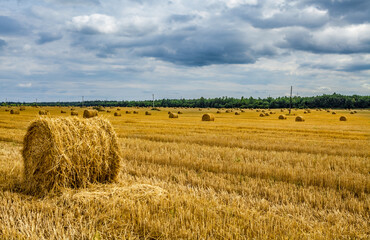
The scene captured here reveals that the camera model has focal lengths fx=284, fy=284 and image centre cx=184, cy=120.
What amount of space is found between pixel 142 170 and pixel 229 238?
486 centimetres

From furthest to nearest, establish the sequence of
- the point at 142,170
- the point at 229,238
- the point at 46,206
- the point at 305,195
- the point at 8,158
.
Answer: the point at 8,158 < the point at 142,170 < the point at 305,195 < the point at 46,206 < the point at 229,238

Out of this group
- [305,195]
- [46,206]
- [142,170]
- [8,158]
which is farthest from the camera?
[8,158]

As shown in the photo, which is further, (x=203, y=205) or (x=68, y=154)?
(x=68, y=154)

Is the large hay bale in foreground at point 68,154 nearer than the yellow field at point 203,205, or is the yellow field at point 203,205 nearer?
the yellow field at point 203,205

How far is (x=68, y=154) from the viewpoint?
6.68m

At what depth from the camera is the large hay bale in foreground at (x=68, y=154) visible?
654 centimetres

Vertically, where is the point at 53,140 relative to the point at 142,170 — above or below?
above

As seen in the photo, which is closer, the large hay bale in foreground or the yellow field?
the yellow field

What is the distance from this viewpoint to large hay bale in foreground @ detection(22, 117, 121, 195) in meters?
6.54

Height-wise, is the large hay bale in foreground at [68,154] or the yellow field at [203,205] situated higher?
the large hay bale in foreground at [68,154]

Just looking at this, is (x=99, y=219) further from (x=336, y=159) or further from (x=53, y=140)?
(x=336, y=159)

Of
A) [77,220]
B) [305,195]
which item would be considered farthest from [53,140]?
[305,195]

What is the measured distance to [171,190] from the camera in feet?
21.4

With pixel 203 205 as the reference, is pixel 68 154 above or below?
above
